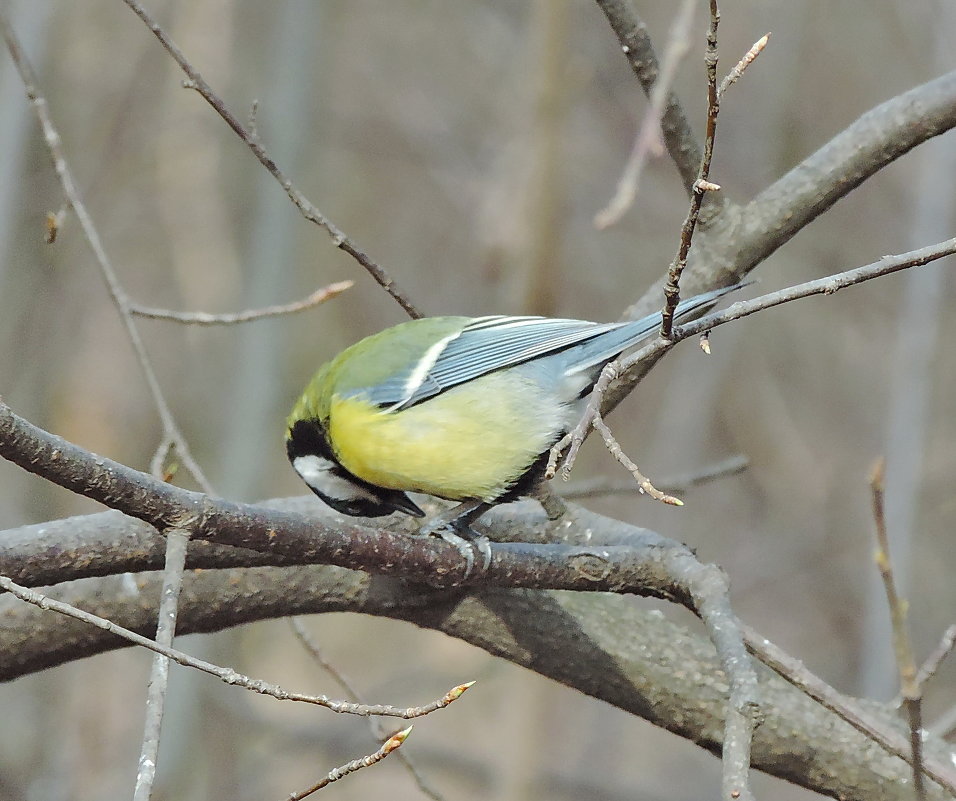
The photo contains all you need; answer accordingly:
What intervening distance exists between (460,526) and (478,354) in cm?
53

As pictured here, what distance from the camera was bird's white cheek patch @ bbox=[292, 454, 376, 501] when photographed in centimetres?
266

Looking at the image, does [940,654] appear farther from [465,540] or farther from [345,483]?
[345,483]

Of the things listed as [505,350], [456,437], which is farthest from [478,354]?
[456,437]

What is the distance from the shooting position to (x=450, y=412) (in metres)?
2.62

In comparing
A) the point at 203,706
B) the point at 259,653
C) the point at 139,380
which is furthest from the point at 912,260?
the point at 139,380

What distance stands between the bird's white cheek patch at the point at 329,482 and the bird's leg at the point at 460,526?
0.78ft

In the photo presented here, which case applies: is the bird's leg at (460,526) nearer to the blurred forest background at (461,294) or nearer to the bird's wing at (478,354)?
the bird's wing at (478,354)

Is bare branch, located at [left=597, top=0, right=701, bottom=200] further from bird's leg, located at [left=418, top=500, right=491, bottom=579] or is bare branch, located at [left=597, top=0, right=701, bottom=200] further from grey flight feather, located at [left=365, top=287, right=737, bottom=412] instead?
bird's leg, located at [left=418, top=500, right=491, bottom=579]

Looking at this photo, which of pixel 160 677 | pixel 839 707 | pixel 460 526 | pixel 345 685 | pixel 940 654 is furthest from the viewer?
pixel 460 526

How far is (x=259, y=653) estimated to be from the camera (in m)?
6.26

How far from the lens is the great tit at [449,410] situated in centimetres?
248

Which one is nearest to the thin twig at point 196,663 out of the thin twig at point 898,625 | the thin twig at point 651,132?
the thin twig at point 898,625

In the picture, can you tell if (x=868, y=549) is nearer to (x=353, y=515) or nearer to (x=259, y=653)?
(x=259, y=653)

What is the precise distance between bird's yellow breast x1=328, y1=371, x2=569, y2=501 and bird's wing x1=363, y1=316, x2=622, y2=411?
0.03m
